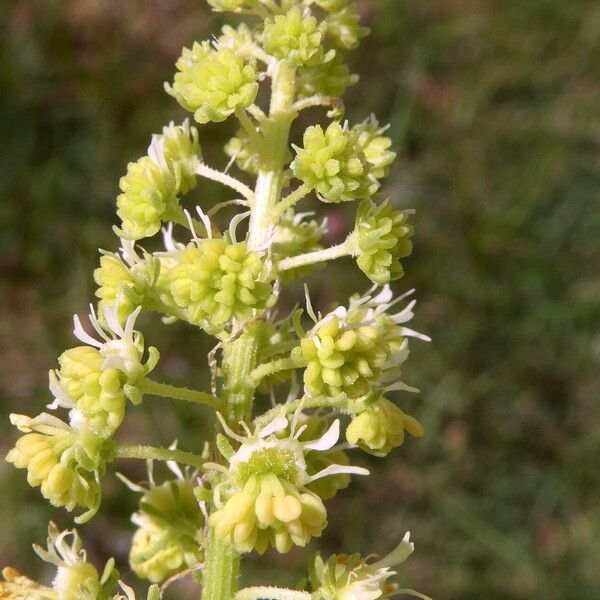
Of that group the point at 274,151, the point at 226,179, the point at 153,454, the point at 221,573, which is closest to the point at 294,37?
the point at 274,151

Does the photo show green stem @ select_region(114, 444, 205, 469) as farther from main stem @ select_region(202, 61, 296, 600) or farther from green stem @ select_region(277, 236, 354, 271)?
green stem @ select_region(277, 236, 354, 271)

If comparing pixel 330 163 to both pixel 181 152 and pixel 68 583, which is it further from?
pixel 68 583

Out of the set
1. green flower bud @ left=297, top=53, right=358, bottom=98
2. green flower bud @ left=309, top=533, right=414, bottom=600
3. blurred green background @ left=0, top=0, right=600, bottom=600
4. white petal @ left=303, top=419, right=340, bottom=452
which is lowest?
blurred green background @ left=0, top=0, right=600, bottom=600

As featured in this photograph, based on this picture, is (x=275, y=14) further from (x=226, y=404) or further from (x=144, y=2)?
(x=144, y=2)

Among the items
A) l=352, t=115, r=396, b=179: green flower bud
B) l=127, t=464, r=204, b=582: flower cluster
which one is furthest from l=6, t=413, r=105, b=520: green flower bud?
l=352, t=115, r=396, b=179: green flower bud

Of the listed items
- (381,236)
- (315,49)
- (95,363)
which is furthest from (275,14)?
(95,363)

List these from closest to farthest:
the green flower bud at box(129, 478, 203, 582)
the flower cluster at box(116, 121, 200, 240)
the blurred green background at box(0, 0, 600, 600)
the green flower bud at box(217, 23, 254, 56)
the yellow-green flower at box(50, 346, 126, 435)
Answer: the yellow-green flower at box(50, 346, 126, 435)
the flower cluster at box(116, 121, 200, 240)
the green flower bud at box(217, 23, 254, 56)
the green flower bud at box(129, 478, 203, 582)
the blurred green background at box(0, 0, 600, 600)
